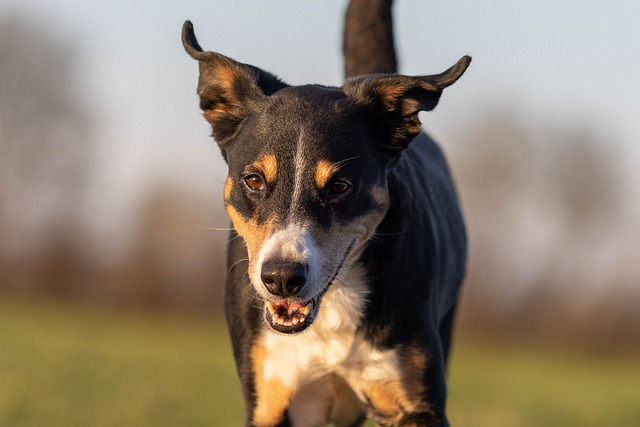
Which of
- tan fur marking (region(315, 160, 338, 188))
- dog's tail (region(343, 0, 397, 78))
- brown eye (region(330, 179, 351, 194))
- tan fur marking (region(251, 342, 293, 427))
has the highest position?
dog's tail (region(343, 0, 397, 78))

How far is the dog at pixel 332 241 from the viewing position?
471 cm

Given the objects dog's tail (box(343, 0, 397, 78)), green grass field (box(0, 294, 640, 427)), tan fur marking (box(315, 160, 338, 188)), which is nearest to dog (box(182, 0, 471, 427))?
tan fur marking (box(315, 160, 338, 188))

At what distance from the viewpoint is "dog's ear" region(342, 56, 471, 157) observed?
201 inches

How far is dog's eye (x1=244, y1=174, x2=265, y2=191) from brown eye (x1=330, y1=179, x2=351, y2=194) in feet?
1.04

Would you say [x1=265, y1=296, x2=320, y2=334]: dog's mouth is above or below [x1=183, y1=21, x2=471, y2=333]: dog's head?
below

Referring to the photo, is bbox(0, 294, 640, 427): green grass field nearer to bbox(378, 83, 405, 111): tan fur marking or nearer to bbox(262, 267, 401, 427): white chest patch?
bbox(262, 267, 401, 427): white chest patch

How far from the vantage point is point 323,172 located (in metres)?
4.69

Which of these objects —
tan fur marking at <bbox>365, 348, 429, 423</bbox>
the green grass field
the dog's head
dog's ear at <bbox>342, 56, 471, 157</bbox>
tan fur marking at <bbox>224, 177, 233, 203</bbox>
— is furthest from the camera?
the green grass field

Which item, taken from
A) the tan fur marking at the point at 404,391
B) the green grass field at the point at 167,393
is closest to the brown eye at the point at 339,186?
the tan fur marking at the point at 404,391

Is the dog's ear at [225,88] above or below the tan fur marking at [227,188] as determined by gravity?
above

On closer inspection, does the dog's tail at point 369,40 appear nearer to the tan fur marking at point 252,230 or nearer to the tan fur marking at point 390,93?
the tan fur marking at point 390,93

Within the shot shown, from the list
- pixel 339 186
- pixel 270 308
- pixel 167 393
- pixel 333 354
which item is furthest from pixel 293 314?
pixel 167 393

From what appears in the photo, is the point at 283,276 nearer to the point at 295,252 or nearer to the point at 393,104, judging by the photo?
the point at 295,252

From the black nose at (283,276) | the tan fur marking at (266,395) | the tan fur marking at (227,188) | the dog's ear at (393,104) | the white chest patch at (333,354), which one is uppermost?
the dog's ear at (393,104)
